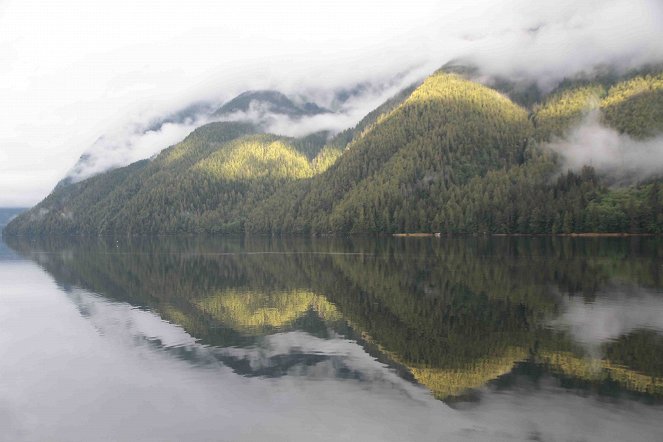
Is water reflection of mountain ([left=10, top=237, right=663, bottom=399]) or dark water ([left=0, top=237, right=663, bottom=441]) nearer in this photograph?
dark water ([left=0, top=237, right=663, bottom=441])

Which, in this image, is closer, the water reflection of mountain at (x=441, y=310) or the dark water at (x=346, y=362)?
the dark water at (x=346, y=362)

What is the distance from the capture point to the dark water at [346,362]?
22000 millimetres

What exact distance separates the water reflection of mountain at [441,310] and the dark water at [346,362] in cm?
19

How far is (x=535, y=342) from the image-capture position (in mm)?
32062

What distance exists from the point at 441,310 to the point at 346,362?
14.9 meters

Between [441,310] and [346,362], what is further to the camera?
[441,310]

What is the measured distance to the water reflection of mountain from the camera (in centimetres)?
2805

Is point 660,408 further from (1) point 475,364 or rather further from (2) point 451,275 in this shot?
(2) point 451,275

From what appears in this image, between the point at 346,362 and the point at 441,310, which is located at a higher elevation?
the point at 441,310

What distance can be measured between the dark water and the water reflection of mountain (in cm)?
19

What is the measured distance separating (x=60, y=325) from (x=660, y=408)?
148 ft

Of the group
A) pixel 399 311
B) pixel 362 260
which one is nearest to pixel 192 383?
pixel 399 311

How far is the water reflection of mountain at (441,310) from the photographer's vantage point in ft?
92.0

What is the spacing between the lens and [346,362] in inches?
1190
